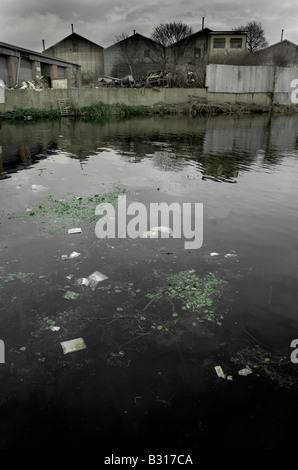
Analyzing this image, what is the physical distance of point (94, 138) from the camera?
13570 mm

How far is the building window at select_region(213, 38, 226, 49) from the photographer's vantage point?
40.7 m

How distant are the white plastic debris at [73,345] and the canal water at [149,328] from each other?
2 cm

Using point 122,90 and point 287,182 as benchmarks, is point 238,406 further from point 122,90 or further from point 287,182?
point 122,90

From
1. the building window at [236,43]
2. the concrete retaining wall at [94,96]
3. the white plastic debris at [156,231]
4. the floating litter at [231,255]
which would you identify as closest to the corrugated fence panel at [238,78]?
the concrete retaining wall at [94,96]

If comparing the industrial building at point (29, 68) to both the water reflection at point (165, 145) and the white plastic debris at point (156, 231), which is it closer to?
the water reflection at point (165, 145)

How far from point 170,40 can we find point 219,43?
248 inches

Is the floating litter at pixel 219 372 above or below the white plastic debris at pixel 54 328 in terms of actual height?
below

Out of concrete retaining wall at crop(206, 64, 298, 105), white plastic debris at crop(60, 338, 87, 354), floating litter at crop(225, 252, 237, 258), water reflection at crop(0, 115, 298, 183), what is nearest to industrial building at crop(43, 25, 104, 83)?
→ concrete retaining wall at crop(206, 64, 298, 105)

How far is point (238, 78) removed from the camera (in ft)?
83.9

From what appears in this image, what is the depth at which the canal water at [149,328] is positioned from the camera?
1998 mm

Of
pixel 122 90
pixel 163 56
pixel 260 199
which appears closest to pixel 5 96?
pixel 122 90

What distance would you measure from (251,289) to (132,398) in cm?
169

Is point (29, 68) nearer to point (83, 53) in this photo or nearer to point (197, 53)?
point (83, 53)

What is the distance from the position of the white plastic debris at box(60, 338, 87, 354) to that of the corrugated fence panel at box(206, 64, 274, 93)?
2647 centimetres
